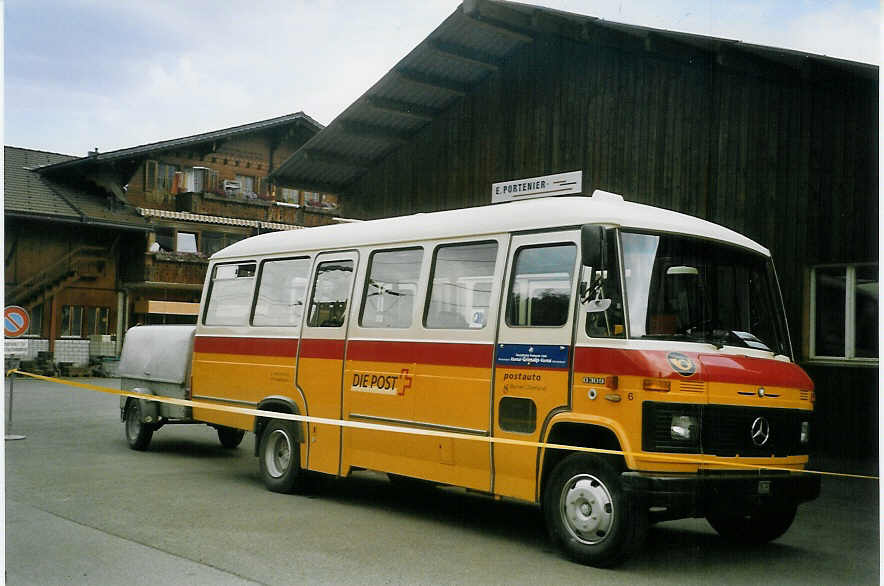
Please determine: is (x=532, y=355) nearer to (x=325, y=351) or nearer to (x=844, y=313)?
(x=325, y=351)

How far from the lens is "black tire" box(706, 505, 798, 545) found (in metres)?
8.80

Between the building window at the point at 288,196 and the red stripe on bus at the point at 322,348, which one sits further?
the building window at the point at 288,196

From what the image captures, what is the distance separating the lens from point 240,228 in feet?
136

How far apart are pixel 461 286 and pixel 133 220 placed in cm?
3244

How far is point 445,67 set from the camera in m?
18.5

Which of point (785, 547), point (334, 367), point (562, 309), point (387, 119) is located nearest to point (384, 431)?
point (334, 367)

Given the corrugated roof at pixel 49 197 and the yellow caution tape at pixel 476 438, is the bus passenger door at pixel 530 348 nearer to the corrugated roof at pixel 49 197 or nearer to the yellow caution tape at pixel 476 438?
the yellow caution tape at pixel 476 438

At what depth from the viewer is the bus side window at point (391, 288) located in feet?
32.6

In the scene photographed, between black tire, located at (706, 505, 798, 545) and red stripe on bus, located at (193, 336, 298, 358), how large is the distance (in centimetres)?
486

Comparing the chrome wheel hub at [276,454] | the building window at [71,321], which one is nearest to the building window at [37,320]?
the building window at [71,321]

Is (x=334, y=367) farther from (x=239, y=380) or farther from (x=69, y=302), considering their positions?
(x=69, y=302)

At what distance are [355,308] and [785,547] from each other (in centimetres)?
478

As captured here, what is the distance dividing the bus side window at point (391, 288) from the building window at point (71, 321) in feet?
101

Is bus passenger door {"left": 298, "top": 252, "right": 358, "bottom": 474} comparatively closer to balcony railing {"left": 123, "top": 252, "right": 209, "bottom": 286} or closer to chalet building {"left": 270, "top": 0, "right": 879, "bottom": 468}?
chalet building {"left": 270, "top": 0, "right": 879, "bottom": 468}
